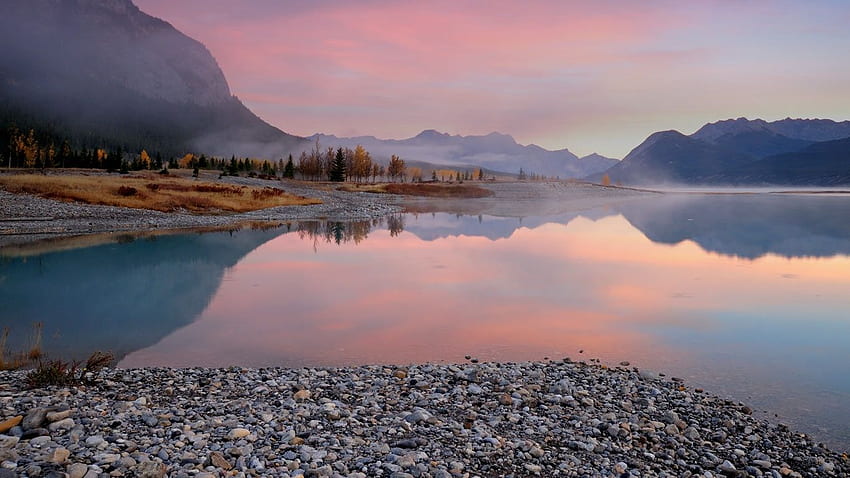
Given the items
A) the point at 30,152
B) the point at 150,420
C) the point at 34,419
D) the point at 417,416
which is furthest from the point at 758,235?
the point at 30,152

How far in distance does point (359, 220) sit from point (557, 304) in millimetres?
45763

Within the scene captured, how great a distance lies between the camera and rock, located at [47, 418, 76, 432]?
878 centimetres

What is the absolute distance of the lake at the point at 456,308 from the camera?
1488 centimetres

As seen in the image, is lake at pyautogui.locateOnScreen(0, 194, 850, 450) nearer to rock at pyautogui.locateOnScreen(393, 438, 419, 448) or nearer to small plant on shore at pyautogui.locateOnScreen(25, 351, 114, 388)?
small plant on shore at pyautogui.locateOnScreen(25, 351, 114, 388)

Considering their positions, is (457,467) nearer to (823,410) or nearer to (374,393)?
(374,393)

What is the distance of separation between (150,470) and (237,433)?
5.34 feet

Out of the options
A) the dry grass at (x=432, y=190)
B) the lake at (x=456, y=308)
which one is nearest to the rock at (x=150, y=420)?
the lake at (x=456, y=308)

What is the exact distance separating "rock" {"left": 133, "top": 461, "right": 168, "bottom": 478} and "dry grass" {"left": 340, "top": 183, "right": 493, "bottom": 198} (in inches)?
4647

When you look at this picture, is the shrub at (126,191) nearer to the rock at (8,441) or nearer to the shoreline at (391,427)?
the shoreline at (391,427)

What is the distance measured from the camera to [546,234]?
54.2 metres

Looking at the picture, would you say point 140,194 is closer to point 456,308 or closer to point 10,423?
point 456,308

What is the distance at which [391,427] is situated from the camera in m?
9.81

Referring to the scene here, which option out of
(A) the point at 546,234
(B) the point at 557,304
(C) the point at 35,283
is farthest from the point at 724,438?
(A) the point at 546,234

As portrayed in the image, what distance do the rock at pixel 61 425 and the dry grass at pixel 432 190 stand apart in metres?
117
